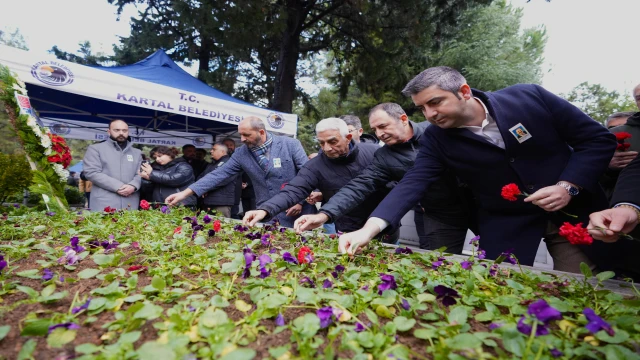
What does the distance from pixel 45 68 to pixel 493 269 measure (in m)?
4.80

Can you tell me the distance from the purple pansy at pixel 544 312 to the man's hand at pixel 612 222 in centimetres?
55

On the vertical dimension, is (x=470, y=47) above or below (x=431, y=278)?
above

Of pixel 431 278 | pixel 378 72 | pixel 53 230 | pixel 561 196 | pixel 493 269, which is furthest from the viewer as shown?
pixel 378 72

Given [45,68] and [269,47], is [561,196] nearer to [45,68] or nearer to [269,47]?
[45,68]

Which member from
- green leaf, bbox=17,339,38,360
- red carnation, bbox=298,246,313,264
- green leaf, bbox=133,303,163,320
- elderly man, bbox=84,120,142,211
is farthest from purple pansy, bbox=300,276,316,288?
elderly man, bbox=84,120,142,211

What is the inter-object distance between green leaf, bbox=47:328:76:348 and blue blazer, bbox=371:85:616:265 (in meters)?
1.28

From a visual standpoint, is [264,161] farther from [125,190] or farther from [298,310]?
[298,310]

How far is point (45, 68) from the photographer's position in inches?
152

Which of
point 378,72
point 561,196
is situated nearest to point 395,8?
point 378,72

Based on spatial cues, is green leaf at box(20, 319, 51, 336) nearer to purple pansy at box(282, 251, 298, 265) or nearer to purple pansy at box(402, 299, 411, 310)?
purple pansy at box(282, 251, 298, 265)

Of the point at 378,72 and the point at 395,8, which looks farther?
the point at 378,72

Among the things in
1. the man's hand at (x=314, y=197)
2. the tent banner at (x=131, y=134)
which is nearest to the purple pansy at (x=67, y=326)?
the man's hand at (x=314, y=197)

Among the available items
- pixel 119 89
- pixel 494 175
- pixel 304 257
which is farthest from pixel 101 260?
pixel 119 89

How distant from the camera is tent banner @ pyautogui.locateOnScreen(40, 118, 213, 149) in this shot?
7527 mm
